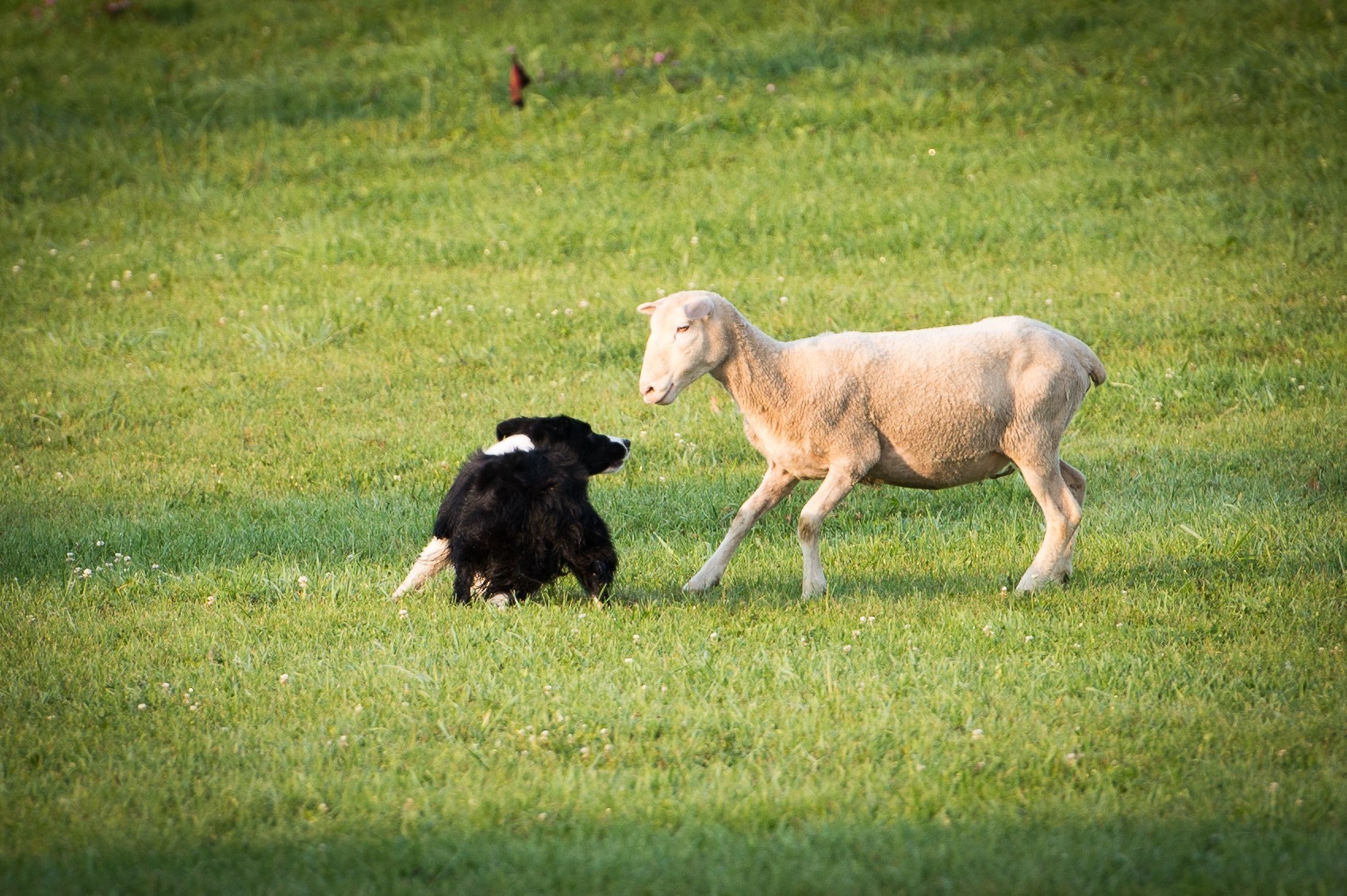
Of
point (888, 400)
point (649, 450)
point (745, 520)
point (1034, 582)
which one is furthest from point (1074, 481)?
point (649, 450)

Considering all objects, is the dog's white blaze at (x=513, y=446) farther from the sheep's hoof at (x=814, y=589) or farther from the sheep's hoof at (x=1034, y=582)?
the sheep's hoof at (x=1034, y=582)

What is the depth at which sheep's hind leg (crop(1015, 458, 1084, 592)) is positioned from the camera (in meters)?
6.99

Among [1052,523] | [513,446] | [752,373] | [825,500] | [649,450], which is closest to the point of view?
[825,500]

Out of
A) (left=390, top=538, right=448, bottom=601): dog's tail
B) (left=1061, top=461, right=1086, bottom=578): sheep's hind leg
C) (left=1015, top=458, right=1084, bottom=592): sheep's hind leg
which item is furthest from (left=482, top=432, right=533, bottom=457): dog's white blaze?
(left=1061, top=461, right=1086, bottom=578): sheep's hind leg

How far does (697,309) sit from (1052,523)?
209cm

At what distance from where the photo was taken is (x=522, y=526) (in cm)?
683

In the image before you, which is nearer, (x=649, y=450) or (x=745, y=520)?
(x=745, y=520)

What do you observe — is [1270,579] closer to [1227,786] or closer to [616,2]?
[1227,786]

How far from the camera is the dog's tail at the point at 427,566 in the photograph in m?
7.27

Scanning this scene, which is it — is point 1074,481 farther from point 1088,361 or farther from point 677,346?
point 677,346

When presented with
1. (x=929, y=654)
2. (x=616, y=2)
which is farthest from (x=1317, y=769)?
(x=616, y=2)

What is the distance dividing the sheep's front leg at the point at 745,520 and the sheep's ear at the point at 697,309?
0.89m

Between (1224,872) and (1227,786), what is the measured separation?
2.22 ft

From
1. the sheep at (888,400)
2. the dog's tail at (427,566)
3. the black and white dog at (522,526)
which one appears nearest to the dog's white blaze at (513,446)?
the black and white dog at (522,526)
